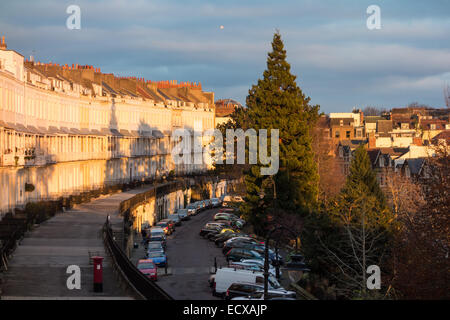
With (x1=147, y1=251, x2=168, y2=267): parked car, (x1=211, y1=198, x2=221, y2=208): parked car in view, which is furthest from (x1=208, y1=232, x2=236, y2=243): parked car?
(x1=211, y1=198, x2=221, y2=208): parked car

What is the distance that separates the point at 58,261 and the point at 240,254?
2111cm

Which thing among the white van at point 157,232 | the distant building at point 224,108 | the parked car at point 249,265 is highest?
the distant building at point 224,108

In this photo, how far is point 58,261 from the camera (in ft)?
99.9

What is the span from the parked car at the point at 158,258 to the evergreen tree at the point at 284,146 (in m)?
15.3

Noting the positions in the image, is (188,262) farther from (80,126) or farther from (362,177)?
(80,126)

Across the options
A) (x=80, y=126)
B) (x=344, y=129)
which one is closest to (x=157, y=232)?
(x=80, y=126)

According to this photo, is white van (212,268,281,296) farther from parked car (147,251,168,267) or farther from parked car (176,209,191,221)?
parked car (176,209,191,221)

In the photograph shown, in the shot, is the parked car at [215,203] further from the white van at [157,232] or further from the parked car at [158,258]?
the parked car at [158,258]

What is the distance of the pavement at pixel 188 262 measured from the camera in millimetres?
39344

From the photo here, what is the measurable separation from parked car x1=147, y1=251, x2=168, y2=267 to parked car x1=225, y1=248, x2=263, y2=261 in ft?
15.5

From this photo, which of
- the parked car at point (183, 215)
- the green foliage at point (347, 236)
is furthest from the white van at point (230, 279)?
the parked car at point (183, 215)

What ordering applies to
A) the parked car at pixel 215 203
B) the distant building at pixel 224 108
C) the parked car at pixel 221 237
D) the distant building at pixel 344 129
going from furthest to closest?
the distant building at pixel 224 108
the distant building at pixel 344 129
the parked car at pixel 215 203
the parked car at pixel 221 237

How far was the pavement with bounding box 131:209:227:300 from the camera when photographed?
39.3 metres
